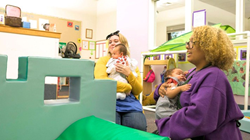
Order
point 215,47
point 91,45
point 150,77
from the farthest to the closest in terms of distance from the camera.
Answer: point 91,45, point 150,77, point 215,47

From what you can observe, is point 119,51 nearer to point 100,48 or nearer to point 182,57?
point 182,57

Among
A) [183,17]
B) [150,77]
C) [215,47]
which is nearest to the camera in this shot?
[215,47]

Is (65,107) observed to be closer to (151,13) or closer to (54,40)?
(54,40)

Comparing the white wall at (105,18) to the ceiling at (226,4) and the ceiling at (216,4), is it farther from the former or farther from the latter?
the ceiling at (226,4)

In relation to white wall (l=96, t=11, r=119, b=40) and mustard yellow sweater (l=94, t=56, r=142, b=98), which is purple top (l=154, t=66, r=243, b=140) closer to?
mustard yellow sweater (l=94, t=56, r=142, b=98)

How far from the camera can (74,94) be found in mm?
1008

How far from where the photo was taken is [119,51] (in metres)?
1.71

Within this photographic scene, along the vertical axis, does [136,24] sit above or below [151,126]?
above

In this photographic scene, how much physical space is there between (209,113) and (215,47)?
0.34 m

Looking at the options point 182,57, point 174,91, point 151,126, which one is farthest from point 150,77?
point 174,91

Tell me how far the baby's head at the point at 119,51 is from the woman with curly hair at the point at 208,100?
2.16 feet

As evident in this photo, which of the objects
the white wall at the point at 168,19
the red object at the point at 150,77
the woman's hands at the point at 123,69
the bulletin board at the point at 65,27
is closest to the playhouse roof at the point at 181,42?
the red object at the point at 150,77

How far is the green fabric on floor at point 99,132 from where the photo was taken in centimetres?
66

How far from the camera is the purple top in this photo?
97 centimetres
